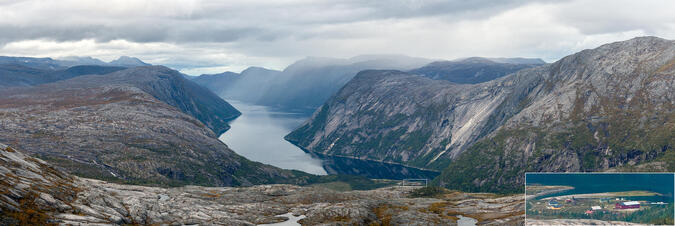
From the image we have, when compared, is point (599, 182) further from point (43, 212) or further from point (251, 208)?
point (251, 208)

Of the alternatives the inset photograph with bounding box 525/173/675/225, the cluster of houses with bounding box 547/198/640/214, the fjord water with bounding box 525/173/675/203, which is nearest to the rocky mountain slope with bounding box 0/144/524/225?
the inset photograph with bounding box 525/173/675/225

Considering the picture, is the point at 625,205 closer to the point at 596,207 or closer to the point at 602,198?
the point at 602,198

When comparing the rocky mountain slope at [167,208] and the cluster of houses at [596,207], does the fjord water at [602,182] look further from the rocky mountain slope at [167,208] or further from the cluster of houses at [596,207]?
the rocky mountain slope at [167,208]

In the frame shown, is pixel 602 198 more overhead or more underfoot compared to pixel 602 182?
more underfoot


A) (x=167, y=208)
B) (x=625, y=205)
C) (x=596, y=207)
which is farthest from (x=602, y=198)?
(x=167, y=208)

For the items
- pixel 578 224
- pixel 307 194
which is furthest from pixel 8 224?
pixel 307 194

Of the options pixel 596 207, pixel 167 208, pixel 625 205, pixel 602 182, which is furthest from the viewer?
pixel 167 208

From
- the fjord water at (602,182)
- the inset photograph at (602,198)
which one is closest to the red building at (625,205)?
the inset photograph at (602,198)
